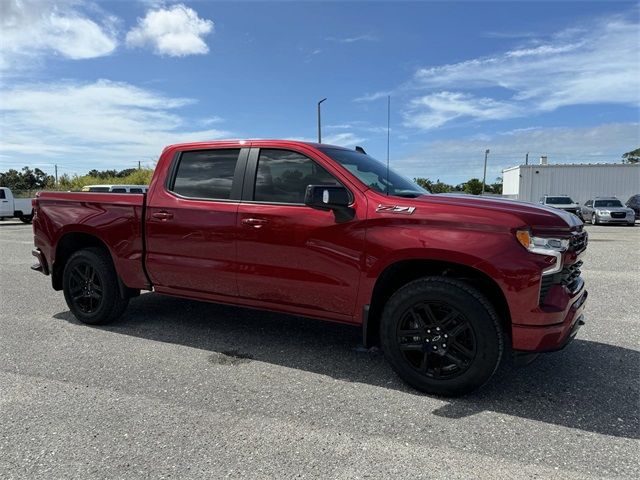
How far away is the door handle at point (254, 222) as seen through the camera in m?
4.11

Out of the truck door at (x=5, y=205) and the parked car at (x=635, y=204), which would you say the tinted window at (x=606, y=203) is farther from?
the truck door at (x=5, y=205)

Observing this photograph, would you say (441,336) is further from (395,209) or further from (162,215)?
(162,215)

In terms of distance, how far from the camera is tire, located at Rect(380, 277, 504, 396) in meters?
3.36

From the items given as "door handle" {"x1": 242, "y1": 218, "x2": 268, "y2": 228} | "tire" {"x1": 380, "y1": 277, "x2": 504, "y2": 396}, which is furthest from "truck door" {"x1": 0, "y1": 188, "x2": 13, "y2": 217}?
"tire" {"x1": 380, "y1": 277, "x2": 504, "y2": 396}

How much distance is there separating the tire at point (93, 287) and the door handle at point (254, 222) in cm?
184

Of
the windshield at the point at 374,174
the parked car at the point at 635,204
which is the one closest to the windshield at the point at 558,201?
the parked car at the point at 635,204

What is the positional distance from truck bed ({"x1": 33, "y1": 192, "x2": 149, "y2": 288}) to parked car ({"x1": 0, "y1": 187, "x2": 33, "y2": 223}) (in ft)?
72.9

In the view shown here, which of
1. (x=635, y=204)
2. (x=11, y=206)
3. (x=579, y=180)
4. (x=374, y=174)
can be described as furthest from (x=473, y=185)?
(x=374, y=174)

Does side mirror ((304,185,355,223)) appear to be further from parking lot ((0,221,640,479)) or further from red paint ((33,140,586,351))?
parking lot ((0,221,640,479))

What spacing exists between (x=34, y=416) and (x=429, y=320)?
8.87 ft

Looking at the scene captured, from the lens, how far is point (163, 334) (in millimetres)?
5016

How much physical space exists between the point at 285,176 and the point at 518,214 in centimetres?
189

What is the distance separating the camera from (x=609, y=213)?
25.7 metres

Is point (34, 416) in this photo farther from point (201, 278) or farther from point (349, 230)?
point (349, 230)
